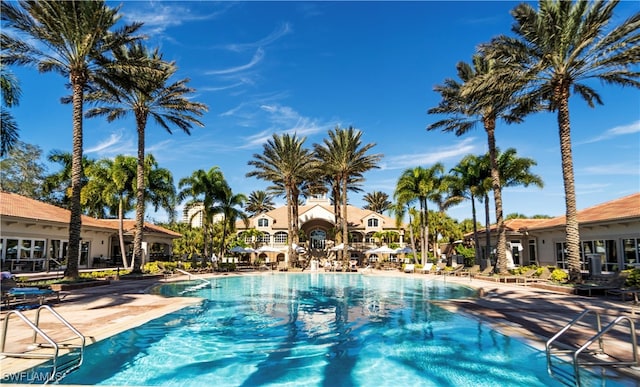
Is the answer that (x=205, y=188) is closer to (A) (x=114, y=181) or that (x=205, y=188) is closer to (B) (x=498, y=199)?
(A) (x=114, y=181)

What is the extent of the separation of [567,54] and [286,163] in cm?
2581

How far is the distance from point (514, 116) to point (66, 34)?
2681 centimetres

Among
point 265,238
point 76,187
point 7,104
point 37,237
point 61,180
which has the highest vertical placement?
point 61,180

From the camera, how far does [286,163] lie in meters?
39.3

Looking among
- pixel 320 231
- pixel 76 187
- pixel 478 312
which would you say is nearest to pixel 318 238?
pixel 320 231

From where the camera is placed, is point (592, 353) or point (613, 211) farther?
point (613, 211)

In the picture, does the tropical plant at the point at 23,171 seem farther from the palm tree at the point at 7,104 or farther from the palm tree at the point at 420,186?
the palm tree at the point at 420,186

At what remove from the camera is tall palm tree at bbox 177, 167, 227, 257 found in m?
36.2

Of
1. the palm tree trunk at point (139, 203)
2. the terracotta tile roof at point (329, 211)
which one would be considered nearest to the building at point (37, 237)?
the palm tree trunk at point (139, 203)

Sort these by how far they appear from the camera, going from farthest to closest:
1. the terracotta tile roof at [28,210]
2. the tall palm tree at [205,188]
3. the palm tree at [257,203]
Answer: the palm tree at [257,203]
the tall palm tree at [205,188]
the terracotta tile roof at [28,210]

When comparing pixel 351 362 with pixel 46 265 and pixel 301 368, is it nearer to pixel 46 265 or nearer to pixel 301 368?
pixel 301 368

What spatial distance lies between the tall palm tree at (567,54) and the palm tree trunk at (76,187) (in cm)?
2089

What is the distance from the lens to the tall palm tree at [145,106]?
2514 centimetres

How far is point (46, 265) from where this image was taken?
27.6 m
